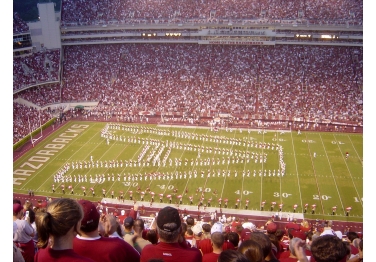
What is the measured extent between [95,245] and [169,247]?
0.69 m

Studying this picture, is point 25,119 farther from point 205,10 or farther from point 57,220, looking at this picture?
point 57,220

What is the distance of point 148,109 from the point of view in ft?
102

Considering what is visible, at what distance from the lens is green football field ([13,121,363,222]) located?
58.8 feet

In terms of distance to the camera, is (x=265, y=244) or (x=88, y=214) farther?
(x=265, y=244)

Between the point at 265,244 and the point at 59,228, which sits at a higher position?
the point at 59,228

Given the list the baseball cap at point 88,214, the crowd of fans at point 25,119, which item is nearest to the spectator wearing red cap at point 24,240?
the baseball cap at point 88,214

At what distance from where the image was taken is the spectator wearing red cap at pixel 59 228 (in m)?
3.03

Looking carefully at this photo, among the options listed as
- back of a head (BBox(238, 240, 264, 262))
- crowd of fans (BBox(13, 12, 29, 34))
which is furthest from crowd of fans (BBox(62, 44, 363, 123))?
back of a head (BBox(238, 240, 264, 262))

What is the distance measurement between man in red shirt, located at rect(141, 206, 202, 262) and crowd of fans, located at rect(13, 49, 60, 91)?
30.1 metres

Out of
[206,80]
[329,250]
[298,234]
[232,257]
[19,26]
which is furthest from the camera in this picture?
[19,26]

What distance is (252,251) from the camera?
3.61m

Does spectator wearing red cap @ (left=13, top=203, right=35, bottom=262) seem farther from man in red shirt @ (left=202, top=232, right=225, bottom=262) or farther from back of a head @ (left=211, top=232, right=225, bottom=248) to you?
back of a head @ (left=211, top=232, right=225, bottom=248)

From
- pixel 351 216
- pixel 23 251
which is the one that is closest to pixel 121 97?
pixel 351 216

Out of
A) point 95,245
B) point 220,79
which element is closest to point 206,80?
point 220,79
